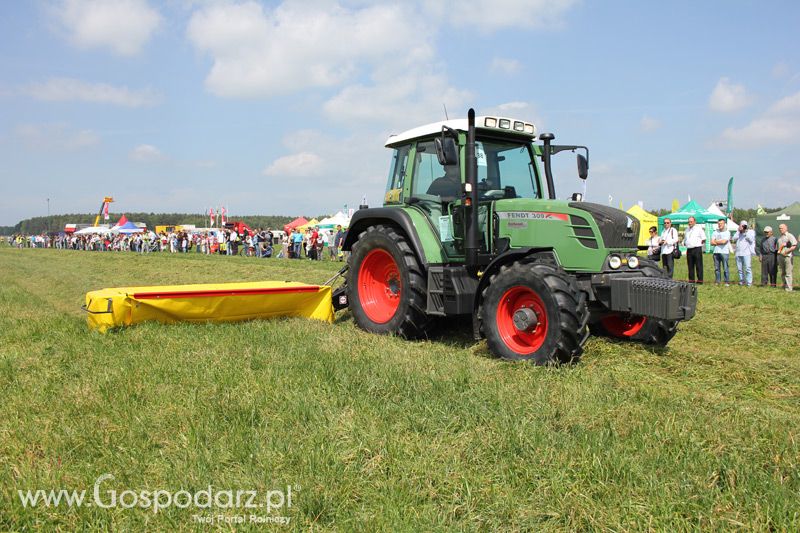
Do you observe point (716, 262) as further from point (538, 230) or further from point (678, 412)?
point (678, 412)

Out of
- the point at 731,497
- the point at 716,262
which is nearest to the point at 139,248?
the point at 716,262

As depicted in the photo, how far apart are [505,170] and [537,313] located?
1.88 metres

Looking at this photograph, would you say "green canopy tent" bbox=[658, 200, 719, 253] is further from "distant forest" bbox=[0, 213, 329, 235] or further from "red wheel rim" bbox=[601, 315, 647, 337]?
"distant forest" bbox=[0, 213, 329, 235]

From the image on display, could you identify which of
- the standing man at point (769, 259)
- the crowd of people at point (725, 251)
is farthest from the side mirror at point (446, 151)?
the standing man at point (769, 259)

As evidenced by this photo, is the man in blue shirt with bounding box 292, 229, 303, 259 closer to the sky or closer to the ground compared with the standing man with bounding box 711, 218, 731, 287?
closer to the sky

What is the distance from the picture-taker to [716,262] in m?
13.2

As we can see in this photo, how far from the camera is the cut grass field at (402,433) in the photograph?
101 inches

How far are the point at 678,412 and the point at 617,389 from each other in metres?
0.56

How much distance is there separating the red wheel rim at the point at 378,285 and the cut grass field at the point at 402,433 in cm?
127

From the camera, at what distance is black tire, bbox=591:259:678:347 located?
18.0 ft

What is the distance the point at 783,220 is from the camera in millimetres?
24062

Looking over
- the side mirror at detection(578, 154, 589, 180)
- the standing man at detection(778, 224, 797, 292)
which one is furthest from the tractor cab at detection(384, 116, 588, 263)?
the standing man at detection(778, 224, 797, 292)

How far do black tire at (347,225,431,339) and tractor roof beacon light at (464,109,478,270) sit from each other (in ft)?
2.20

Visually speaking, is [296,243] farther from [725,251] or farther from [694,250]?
[725,251]
